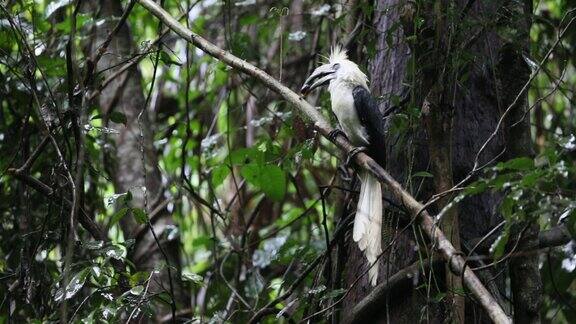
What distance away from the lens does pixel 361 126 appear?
329 cm

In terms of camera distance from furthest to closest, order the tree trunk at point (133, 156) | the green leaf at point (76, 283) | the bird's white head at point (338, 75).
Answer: the tree trunk at point (133, 156)
the bird's white head at point (338, 75)
the green leaf at point (76, 283)

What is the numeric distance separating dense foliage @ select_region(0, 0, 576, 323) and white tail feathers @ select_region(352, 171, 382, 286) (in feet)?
0.28

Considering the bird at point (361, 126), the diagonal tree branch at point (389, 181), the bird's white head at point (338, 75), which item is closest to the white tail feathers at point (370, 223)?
the bird at point (361, 126)

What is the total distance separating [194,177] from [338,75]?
2322 millimetres

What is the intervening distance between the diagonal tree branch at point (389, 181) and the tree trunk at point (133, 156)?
1.54 metres

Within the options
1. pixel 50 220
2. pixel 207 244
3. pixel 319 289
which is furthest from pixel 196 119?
pixel 319 289

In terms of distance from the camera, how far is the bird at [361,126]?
2.76 metres

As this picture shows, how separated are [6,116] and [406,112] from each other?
220 centimetres

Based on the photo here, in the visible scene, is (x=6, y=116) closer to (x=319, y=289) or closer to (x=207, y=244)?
(x=207, y=244)

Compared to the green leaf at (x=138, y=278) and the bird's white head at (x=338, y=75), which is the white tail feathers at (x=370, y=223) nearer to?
the bird's white head at (x=338, y=75)

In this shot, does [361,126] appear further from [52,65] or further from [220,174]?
[52,65]

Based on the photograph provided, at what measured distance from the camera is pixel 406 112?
287 cm

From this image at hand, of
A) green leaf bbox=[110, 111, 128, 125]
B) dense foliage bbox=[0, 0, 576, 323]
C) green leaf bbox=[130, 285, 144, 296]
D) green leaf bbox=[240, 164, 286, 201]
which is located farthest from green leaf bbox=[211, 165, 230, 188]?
green leaf bbox=[130, 285, 144, 296]

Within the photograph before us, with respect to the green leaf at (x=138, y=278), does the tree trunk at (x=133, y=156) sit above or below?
above
